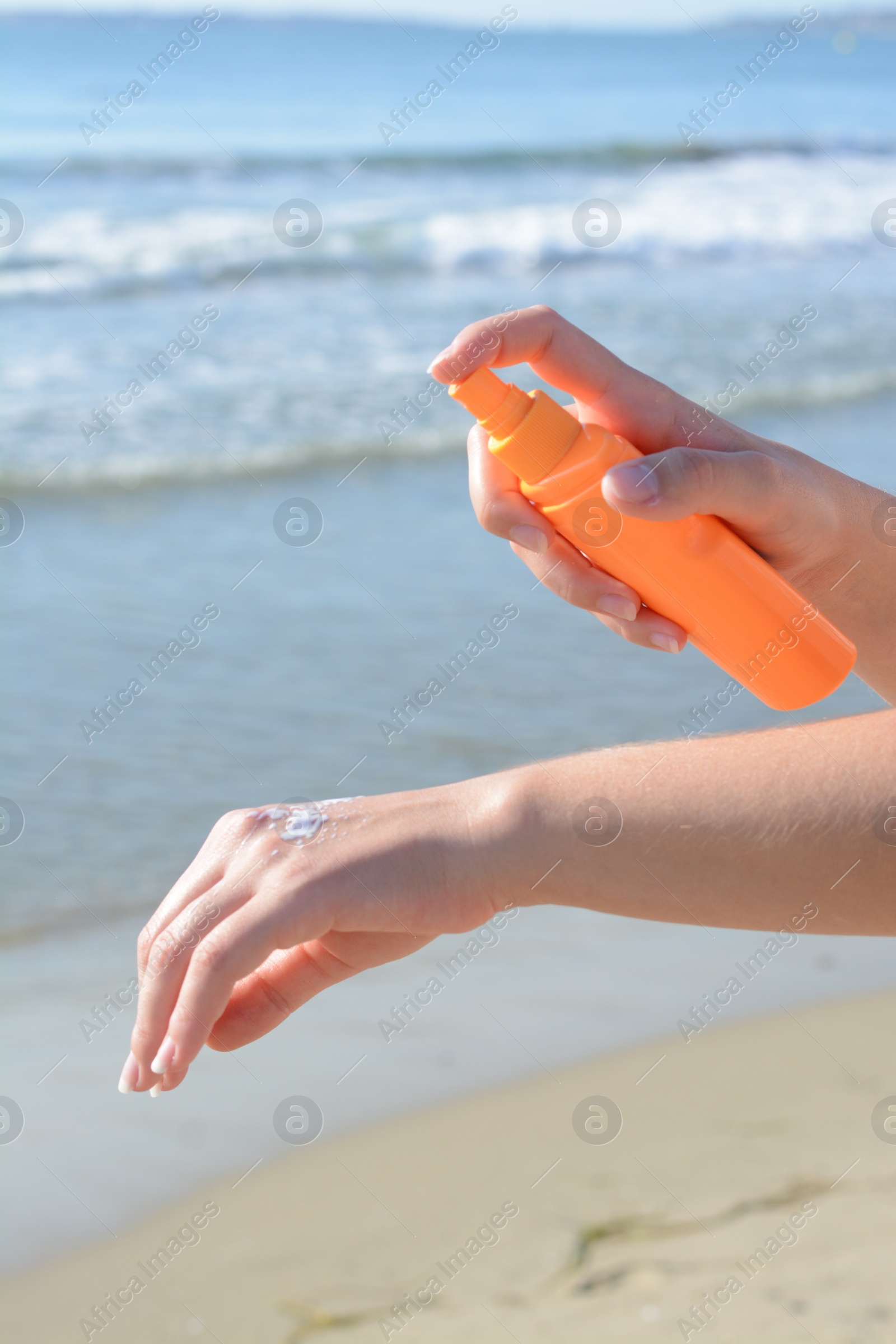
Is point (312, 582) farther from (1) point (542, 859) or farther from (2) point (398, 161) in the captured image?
(2) point (398, 161)

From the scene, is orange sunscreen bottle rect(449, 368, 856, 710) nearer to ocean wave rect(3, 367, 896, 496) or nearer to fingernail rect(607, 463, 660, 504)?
fingernail rect(607, 463, 660, 504)

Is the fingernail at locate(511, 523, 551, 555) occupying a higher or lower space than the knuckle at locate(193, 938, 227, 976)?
higher

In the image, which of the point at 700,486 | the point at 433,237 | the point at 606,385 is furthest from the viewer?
the point at 433,237

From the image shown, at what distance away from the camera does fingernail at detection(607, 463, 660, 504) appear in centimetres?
116

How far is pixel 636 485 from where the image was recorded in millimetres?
1154

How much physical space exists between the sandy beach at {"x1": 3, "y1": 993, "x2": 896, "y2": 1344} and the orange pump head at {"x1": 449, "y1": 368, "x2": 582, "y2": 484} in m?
1.52

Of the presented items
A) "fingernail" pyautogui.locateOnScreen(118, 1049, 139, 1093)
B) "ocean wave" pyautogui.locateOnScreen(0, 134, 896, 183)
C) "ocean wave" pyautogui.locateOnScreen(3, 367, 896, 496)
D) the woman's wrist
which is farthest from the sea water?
"fingernail" pyautogui.locateOnScreen(118, 1049, 139, 1093)

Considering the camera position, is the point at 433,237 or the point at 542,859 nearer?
the point at 542,859

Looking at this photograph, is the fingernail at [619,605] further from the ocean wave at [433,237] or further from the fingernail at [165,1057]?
the ocean wave at [433,237]

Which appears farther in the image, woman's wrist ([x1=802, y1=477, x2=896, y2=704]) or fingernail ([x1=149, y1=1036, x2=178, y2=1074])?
woman's wrist ([x1=802, y1=477, x2=896, y2=704])

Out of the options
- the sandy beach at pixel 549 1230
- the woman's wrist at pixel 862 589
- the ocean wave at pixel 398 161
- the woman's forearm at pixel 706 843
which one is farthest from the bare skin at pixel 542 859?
the ocean wave at pixel 398 161

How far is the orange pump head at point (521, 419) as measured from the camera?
1.23 meters

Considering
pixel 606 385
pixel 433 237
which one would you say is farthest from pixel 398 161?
pixel 606 385

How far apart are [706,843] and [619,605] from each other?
0.26m
